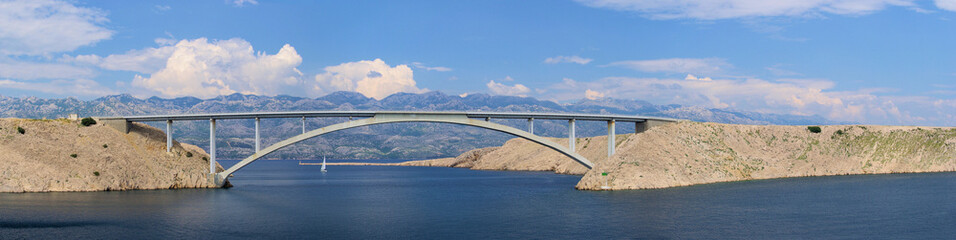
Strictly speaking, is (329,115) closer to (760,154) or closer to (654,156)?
(654,156)

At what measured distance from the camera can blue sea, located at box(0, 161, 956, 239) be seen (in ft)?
146

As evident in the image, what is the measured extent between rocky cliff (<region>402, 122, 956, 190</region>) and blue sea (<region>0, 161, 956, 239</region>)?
323 cm

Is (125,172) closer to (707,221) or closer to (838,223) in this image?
(707,221)

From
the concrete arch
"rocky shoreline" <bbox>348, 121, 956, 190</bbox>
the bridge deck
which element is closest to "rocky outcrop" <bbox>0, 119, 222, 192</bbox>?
the bridge deck

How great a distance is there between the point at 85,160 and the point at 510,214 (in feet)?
156

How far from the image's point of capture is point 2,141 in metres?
70.8

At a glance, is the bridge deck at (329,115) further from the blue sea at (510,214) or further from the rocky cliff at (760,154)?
the blue sea at (510,214)

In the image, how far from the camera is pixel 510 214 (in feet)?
182

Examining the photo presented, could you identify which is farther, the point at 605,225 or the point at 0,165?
the point at 0,165

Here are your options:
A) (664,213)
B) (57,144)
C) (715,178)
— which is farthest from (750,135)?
(57,144)

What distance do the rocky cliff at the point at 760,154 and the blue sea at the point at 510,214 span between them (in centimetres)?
323

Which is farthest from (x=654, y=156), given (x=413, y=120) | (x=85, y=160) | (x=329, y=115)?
(x=85, y=160)

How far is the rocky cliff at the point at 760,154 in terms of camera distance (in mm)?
76000

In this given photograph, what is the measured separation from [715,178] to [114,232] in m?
63.0
